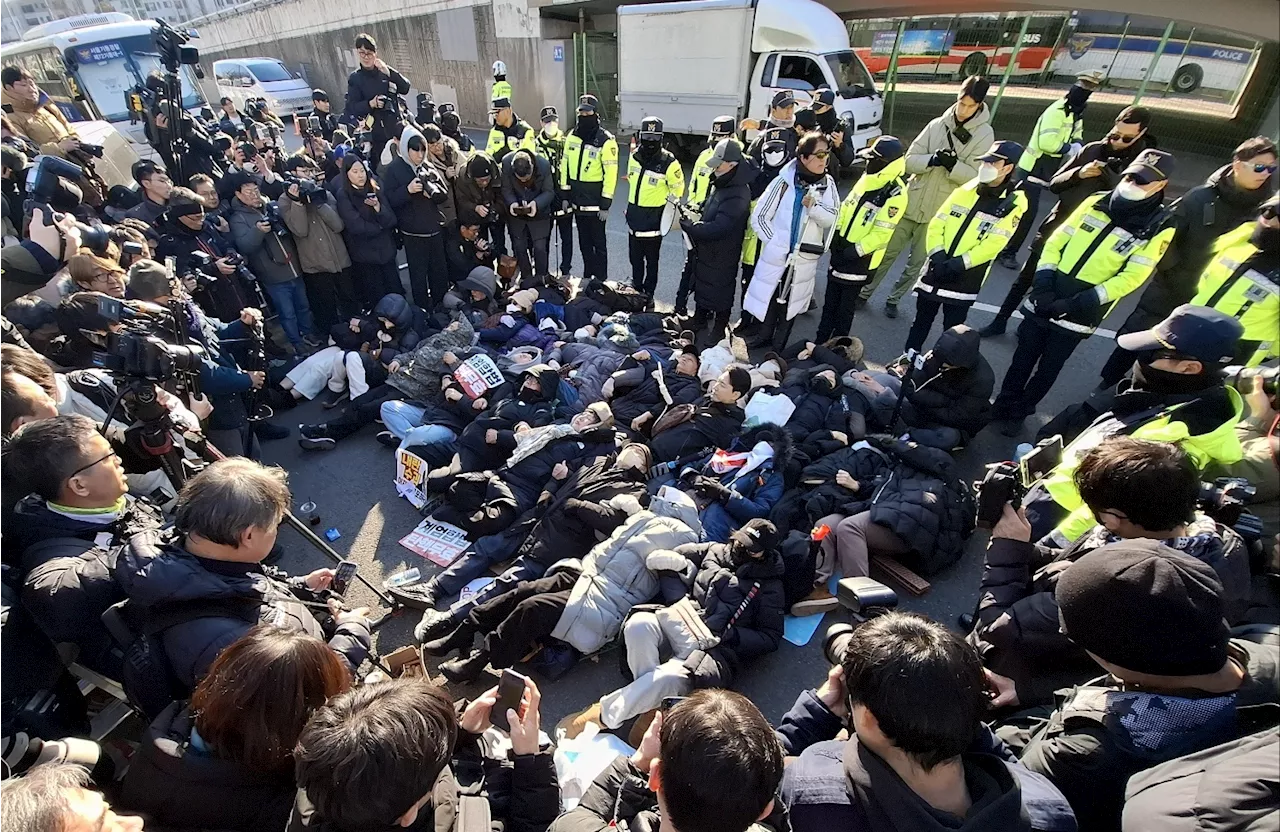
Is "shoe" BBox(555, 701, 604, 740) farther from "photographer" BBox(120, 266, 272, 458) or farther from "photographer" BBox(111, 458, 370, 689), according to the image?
"photographer" BBox(120, 266, 272, 458)

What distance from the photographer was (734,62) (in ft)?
36.5

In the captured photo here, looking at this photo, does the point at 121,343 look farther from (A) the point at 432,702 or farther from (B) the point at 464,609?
(A) the point at 432,702

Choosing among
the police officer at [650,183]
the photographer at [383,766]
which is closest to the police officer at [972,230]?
the police officer at [650,183]

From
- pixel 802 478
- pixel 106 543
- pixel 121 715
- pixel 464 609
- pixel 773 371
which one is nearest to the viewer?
pixel 106 543

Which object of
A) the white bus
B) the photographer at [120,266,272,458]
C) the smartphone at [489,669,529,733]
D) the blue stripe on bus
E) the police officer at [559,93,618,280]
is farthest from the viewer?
the white bus

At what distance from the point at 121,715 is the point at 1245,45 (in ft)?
53.6

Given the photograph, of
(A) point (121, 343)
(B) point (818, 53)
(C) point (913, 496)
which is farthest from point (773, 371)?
(B) point (818, 53)

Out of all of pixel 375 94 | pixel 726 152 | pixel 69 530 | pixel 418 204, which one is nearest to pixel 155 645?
pixel 69 530

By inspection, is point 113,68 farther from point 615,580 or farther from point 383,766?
point 383,766

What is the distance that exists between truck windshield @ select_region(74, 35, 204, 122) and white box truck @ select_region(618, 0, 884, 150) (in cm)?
885

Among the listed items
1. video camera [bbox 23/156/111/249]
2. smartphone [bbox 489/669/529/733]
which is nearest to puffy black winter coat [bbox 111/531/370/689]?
smartphone [bbox 489/669/529/733]

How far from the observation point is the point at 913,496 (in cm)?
354

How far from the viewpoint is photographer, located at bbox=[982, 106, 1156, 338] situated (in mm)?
5406

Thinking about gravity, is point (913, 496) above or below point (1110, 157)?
below
